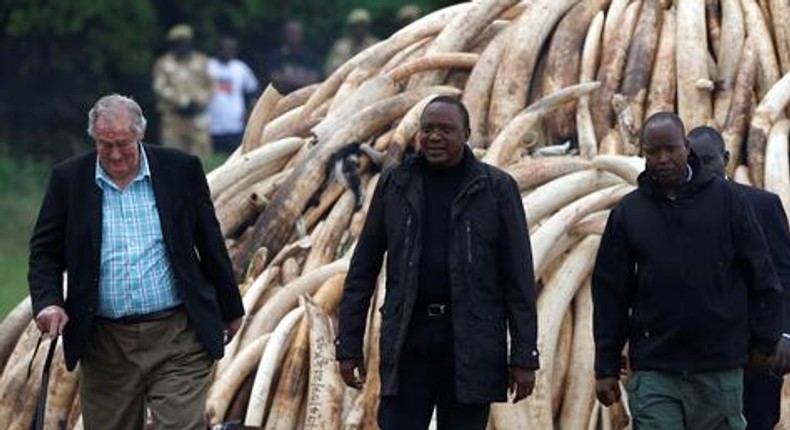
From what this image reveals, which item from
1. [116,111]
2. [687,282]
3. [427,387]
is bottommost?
[427,387]

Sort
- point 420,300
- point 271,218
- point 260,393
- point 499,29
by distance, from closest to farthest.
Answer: point 420,300 < point 260,393 < point 271,218 < point 499,29

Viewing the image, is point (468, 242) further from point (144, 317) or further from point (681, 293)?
point (144, 317)

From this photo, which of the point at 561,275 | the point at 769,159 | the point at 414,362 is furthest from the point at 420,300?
the point at 769,159

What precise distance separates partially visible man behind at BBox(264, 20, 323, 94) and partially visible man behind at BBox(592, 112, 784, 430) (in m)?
15.1

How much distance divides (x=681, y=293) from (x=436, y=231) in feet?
3.21

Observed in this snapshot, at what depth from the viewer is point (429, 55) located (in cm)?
1400

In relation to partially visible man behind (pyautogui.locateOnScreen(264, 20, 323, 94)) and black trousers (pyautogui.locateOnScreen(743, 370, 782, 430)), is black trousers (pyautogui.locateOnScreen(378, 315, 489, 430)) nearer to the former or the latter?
black trousers (pyautogui.locateOnScreen(743, 370, 782, 430))

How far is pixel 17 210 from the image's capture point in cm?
2498

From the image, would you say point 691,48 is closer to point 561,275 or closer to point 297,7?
point 561,275

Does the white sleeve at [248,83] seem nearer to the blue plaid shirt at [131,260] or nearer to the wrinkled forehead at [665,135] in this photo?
the blue plaid shirt at [131,260]

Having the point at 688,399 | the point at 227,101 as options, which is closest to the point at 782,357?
the point at 688,399

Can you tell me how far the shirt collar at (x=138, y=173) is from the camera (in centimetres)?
1035

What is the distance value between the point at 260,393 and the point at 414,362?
2253 mm

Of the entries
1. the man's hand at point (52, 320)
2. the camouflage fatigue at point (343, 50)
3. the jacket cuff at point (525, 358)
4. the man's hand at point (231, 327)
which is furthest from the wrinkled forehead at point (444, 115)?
the camouflage fatigue at point (343, 50)
